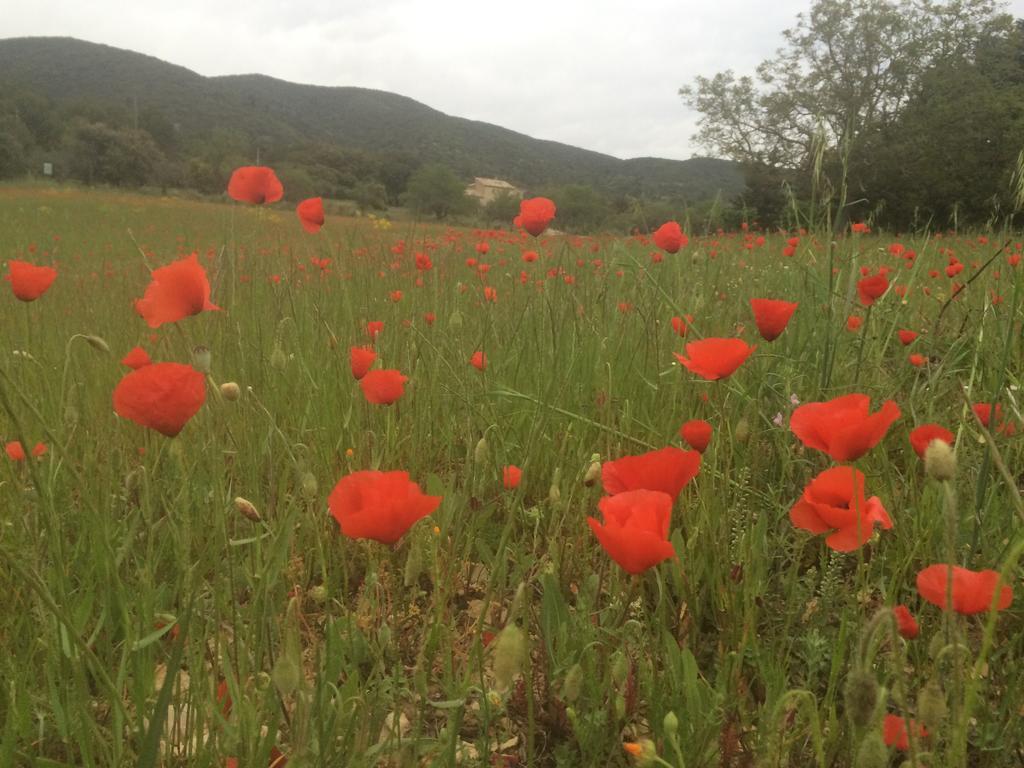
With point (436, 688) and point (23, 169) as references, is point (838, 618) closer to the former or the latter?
→ point (436, 688)

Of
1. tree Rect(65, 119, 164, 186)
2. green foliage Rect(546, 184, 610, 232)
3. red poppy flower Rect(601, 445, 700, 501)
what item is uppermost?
tree Rect(65, 119, 164, 186)

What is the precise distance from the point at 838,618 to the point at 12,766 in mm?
1234

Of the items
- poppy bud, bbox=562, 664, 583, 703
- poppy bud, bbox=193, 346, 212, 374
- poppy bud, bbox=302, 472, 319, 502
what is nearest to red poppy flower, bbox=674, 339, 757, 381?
poppy bud, bbox=562, 664, 583, 703

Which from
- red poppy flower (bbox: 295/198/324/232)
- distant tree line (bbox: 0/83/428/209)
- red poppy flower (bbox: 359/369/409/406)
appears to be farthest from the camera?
distant tree line (bbox: 0/83/428/209)

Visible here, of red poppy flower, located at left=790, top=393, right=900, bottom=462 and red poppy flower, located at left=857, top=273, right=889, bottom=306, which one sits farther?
red poppy flower, located at left=857, top=273, right=889, bottom=306

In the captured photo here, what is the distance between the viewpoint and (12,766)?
2.76ft

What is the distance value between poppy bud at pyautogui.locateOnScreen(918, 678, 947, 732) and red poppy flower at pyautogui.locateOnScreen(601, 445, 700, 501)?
12.3 inches

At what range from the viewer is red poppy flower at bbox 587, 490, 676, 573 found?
74 centimetres

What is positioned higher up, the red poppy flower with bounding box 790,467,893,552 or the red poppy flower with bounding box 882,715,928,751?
the red poppy flower with bounding box 790,467,893,552

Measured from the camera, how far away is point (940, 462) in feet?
2.04

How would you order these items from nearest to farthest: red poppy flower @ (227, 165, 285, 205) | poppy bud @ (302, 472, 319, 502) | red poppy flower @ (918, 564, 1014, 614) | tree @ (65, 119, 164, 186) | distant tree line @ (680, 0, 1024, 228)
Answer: red poppy flower @ (918, 564, 1014, 614)
poppy bud @ (302, 472, 319, 502)
red poppy flower @ (227, 165, 285, 205)
distant tree line @ (680, 0, 1024, 228)
tree @ (65, 119, 164, 186)

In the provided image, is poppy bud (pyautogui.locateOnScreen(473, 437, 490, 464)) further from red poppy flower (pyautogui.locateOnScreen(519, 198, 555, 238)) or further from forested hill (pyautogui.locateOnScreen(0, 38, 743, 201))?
forested hill (pyautogui.locateOnScreen(0, 38, 743, 201))

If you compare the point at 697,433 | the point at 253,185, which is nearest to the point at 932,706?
the point at 697,433

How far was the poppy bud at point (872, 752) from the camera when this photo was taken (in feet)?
2.10
